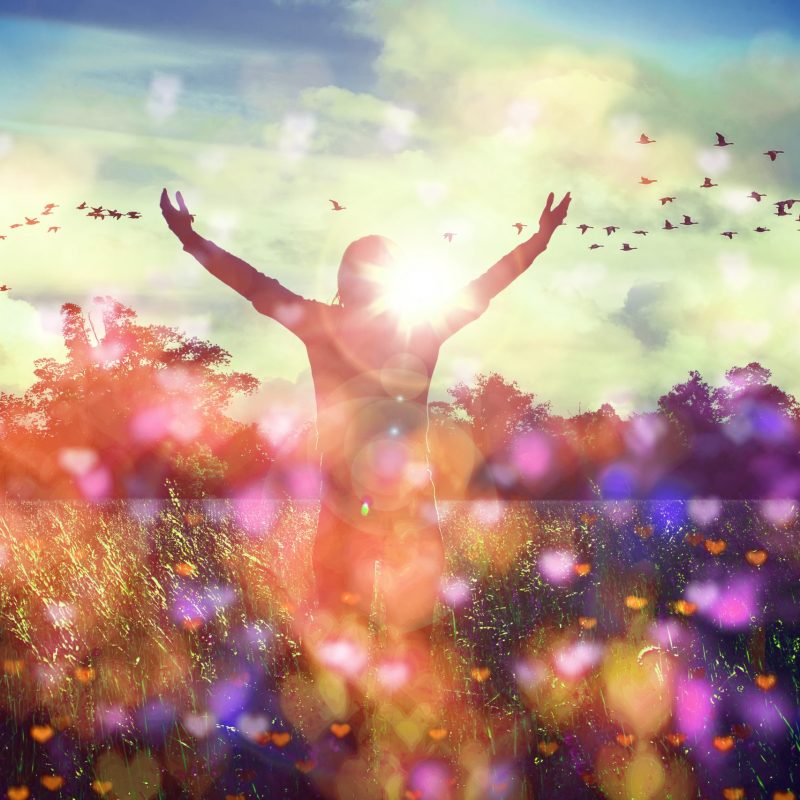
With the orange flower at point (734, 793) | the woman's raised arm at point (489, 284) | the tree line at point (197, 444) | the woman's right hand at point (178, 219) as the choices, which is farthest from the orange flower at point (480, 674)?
the tree line at point (197, 444)

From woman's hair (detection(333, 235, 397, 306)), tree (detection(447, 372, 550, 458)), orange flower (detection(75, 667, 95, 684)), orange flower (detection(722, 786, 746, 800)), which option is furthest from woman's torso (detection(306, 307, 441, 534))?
tree (detection(447, 372, 550, 458))

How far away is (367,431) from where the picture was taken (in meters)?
3.93

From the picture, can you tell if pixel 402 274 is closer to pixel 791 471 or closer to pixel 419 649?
pixel 419 649

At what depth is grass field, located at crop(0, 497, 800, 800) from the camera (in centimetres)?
314

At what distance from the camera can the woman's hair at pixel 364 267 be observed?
406 cm

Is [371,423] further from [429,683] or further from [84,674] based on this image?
[84,674]

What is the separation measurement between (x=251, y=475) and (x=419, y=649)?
36166mm

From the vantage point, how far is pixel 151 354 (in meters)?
43.1

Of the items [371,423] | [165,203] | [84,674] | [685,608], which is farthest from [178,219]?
[685,608]

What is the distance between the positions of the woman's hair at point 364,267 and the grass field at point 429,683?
1687mm

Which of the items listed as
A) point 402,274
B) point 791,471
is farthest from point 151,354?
point 402,274

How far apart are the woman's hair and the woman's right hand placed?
0.88m

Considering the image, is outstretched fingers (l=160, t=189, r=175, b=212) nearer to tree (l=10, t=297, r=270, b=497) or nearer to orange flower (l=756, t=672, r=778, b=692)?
orange flower (l=756, t=672, r=778, b=692)

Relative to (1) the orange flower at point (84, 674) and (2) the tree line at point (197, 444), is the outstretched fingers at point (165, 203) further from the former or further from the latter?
(2) the tree line at point (197, 444)
